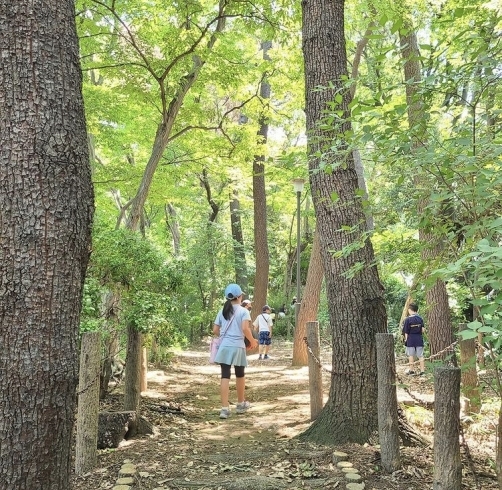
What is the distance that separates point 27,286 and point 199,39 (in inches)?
250

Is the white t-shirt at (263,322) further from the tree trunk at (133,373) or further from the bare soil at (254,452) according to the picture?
the tree trunk at (133,373)

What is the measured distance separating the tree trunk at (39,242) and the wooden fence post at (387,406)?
2.46 m

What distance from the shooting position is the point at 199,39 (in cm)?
748

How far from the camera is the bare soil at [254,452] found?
363 centimetres

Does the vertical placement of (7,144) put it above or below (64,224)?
above

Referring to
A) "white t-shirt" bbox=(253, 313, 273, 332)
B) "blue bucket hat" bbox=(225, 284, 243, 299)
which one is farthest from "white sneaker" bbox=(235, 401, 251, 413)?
"white t-shirt" bbox=(253, 313, 273, 332)

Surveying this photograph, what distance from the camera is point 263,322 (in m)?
12.4

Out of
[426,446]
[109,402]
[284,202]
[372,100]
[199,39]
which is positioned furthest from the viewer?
[284,202]

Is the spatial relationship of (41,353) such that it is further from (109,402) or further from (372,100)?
(109,402)

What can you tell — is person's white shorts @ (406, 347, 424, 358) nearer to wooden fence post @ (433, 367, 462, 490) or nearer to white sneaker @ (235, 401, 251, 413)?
white sneaker @ (235, 401, 251, 413)

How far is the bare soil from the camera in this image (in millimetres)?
3627

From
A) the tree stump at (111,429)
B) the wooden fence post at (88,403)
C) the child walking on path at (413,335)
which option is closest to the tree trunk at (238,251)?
the child walking on path at (413,335)

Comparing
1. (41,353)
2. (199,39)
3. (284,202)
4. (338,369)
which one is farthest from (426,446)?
(284,202)

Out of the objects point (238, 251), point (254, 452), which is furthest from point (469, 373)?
point (238, 251)
